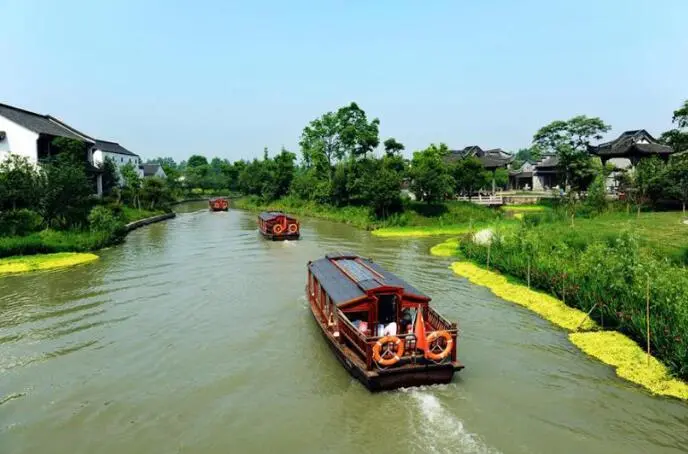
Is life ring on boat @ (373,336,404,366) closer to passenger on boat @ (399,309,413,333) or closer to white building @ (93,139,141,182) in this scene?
passenger on boat @ (399,309,413,333)

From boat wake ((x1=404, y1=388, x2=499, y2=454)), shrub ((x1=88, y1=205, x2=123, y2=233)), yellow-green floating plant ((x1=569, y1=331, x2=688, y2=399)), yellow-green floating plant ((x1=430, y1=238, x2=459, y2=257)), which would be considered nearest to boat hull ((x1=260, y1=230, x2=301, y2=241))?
yellow-green floating plant ((x1=430, y1=238, x2=459, y2=257))

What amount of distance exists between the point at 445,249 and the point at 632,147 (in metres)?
29.2

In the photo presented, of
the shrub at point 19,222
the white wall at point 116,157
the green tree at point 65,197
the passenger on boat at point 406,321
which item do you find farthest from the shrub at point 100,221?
the white wall at point 116,157

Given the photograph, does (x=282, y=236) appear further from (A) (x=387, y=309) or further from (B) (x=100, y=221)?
(A) (x=387, y=309)

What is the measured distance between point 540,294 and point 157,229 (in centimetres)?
3729

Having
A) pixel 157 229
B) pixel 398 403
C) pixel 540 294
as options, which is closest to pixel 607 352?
pixel 540 294

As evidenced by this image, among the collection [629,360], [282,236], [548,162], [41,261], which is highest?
[548,162]

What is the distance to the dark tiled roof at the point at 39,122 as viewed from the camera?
42.1 metres

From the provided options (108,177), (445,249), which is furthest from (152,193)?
(445,249)

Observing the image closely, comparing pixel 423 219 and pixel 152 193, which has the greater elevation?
pixel 152 193

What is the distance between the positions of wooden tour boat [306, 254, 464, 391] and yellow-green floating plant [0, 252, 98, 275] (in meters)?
18.9

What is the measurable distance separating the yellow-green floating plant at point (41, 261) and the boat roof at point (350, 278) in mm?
16813

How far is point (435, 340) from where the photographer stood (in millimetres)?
12422

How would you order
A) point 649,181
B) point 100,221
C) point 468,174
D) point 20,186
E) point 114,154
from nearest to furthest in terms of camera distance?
point 20,186
point 100,221
point 649,181
point 468,174
point 114,154
